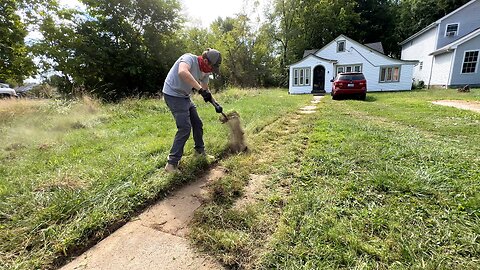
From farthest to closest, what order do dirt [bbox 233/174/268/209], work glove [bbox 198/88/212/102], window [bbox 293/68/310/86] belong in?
window [bbox 293/68/310/86] → work glove [bbox 198/88/212/102] → dirt [bbox 233/174/268/209]

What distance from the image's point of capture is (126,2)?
55.7ft

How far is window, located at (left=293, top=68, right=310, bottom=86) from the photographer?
61.9 feet

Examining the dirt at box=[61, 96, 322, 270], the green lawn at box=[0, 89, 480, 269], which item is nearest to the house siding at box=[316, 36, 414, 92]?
the green lawn at box=[0, 89, 480, 269]

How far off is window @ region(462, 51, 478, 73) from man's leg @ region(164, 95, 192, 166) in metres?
20.7

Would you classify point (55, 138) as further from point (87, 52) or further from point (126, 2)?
point (126, 2)

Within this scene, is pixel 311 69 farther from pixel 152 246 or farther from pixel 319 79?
pixel 152 246

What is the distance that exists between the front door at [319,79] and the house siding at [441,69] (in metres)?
8.04

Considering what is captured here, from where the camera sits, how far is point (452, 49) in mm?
15727

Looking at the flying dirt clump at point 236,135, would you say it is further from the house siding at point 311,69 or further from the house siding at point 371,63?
the house siding at point 371,63

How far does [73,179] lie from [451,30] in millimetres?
24865

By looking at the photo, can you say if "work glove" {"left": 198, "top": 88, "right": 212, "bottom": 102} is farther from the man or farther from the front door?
the front door

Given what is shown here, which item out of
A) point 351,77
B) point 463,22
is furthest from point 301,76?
point 463,22

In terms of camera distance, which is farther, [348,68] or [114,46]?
[348,68]

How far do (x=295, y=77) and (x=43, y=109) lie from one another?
53.8ft
